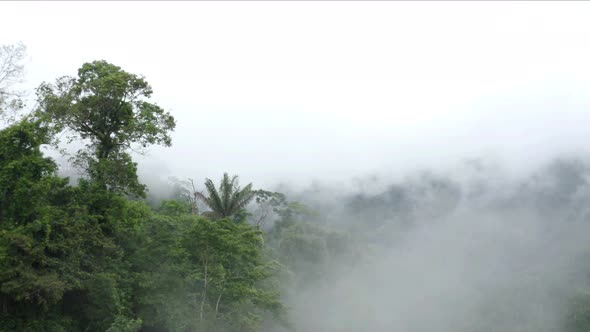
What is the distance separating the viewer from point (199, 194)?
2769 centimetres

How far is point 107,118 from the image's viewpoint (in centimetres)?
1734

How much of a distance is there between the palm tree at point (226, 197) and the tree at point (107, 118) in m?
9.66

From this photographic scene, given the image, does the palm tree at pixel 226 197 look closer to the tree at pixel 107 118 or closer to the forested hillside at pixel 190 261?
the forested hillside at pixel 190 261

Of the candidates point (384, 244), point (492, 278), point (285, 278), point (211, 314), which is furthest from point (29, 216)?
point (384, 244)

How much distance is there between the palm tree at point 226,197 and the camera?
27.0 m

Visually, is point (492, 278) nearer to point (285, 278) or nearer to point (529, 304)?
point (529, 304)

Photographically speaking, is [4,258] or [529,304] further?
[529,304]

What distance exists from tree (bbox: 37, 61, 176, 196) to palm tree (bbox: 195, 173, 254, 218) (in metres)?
9.66

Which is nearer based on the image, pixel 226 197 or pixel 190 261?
pixel 190 261

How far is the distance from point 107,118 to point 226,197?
10676 mm

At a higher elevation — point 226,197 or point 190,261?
point 226,197

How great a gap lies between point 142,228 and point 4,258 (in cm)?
695

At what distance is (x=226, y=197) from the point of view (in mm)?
27047

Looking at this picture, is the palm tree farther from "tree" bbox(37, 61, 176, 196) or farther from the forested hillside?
"tree" bbox(37, 61, 176, 196)
